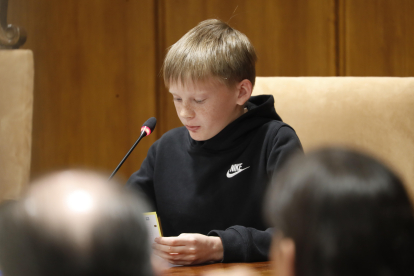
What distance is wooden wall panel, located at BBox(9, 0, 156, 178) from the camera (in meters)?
1.89

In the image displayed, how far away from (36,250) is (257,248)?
55 centimetres

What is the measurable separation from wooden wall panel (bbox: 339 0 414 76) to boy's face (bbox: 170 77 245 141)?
1.11m

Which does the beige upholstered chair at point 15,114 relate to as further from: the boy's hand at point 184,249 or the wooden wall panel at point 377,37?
the wooden wall panel at point 377,37

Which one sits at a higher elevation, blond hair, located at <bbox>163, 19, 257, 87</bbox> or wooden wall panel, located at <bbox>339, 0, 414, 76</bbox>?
wooden wall panel, located at <bbox>339, 0, 414, 76</bbox>

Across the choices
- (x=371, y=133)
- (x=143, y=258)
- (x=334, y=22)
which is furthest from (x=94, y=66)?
(x=143, y=258)

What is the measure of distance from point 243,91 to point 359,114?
38cm

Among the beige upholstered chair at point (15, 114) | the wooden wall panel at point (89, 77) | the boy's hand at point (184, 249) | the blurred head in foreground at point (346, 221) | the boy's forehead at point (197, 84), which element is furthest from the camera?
the wooden wall panel at point (89, 77)

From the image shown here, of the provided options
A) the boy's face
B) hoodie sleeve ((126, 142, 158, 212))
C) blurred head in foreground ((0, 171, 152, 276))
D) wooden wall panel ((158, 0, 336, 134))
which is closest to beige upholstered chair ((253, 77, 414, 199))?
the boy's face

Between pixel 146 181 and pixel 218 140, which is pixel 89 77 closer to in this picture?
pixel 146 181

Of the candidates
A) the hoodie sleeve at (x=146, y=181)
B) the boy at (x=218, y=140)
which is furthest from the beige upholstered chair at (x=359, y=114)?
the hoodie sleeve at (x=146, y=181)

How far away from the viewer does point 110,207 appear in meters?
0.28

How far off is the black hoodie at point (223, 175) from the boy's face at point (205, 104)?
32 mm

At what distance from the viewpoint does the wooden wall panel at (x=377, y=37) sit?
1.89 metres

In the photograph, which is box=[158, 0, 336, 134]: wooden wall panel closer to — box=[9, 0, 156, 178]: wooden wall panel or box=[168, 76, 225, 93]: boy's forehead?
box=[9, 0, 156, 178]: wooden wall panel
